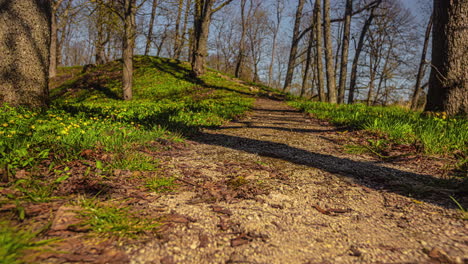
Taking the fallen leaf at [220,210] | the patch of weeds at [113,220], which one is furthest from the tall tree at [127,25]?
the fallen leaf at [220,210]

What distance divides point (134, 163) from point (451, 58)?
21.6ft

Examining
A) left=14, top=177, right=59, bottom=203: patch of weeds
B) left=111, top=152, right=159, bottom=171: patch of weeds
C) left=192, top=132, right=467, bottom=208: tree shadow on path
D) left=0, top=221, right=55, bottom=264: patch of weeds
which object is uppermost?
left=192, top=132, right=467, bottom=208: tree shadow on path

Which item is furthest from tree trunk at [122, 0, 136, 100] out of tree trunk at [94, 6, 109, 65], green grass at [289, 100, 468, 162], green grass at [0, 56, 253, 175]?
green grass at [289, 100, 468, 162]

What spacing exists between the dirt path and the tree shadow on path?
0.04 ft

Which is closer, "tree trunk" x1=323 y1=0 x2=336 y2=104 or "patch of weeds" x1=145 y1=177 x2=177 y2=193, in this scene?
"patch of weeds" x1=145 y1=177 x2=177 y2=193

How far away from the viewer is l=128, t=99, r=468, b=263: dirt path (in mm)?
1389

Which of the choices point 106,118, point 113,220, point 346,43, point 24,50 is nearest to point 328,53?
point 346,43

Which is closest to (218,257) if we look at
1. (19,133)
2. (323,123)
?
(19,133)

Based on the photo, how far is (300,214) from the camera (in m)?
1.88

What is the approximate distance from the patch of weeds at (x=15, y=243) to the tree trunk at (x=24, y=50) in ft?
16.5

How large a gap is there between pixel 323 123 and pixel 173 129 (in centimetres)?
404

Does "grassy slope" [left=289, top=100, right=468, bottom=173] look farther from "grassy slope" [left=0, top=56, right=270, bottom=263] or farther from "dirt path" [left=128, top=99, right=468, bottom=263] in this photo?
"grassy slope" [left=0, top=56, right=270, bottom=263]

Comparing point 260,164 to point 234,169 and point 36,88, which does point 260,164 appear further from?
point 36,88

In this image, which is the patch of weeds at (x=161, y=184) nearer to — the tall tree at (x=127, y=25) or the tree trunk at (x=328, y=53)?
the tall tree at (x=127, y=25)
